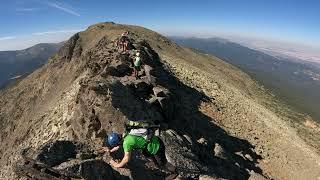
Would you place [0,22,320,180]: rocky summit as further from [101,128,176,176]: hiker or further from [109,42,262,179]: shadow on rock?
[101,128,176,176]: hiker

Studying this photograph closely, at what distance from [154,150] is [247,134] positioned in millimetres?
A: 32361

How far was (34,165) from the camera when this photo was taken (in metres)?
17.5

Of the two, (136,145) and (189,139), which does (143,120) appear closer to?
(189,139)

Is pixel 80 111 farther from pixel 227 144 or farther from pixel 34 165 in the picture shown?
pixel 227 144

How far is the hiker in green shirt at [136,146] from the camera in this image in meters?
16.1

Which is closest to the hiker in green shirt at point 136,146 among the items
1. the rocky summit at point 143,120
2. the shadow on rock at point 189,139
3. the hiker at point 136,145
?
the hiker at point 136,145

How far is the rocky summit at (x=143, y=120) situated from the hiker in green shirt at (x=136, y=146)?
0.89 meters

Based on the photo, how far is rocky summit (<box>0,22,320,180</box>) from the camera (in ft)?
61.0

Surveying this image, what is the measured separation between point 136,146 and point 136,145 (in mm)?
57

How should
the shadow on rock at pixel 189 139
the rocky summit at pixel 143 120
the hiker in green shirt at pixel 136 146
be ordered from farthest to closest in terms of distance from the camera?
the shadow on rock at pixel 189 139
the rocky summit at pixel 143 120
the hiker in green shirt at pixel 136 146

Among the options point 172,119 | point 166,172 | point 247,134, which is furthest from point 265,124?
point 166,172

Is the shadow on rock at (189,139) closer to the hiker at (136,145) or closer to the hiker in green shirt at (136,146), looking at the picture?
the hiker in green shirt at (136,146)

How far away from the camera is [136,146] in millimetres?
16453

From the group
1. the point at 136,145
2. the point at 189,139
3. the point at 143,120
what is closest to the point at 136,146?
the point at 136,145
